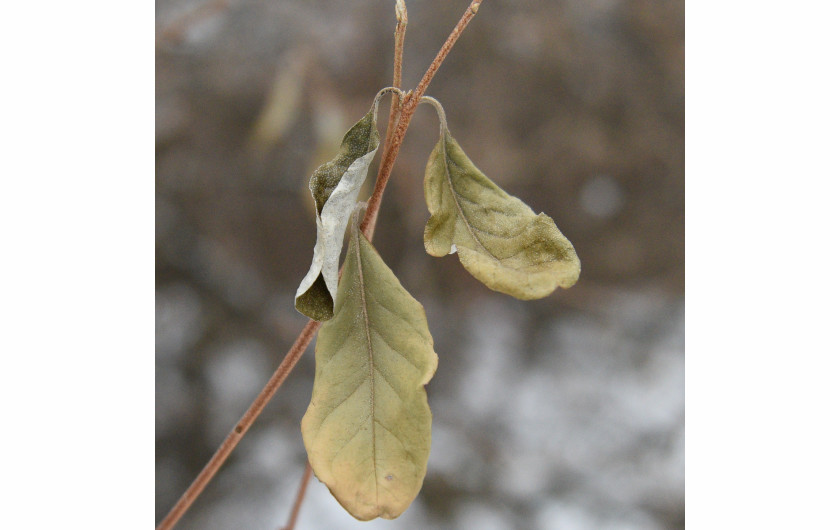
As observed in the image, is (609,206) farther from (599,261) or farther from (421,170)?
(421,170)

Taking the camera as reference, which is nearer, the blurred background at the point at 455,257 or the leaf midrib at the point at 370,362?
the leaf midrib at the point at 370,362

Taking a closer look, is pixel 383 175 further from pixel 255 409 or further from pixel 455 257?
pixel 455 257

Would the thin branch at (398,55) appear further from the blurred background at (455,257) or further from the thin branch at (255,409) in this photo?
the blurred background at (455,257)

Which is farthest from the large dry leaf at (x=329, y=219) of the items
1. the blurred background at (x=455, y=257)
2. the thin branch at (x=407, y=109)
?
the blurred background at (x=455, y=257)

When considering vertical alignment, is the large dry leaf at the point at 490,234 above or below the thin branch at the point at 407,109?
below

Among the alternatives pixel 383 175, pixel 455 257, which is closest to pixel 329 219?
pixel 383 175
